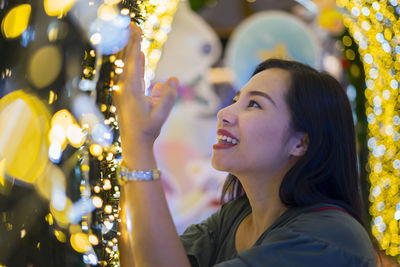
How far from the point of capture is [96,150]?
572 mm

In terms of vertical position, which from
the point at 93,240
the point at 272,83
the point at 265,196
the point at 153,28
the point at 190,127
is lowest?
the point at 190,127

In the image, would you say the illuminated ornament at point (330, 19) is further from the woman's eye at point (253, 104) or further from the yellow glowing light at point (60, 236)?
the yellow glowing light at point (60, 236)

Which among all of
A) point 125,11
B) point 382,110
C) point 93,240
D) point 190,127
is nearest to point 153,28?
point 125,11

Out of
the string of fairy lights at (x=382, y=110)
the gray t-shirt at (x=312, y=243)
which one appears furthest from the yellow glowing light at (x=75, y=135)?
the string of fairy lights at (x=382, y=110)

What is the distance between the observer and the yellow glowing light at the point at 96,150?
566 millimetres

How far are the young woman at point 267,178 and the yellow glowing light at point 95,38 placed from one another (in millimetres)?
52

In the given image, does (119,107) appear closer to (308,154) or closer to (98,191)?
(98,191)

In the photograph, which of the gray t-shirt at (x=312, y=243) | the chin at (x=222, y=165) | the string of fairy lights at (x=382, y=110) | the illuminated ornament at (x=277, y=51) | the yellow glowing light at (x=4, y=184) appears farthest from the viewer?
the illuminated ornament at (x=277, y=51)

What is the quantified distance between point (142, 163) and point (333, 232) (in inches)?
13.0

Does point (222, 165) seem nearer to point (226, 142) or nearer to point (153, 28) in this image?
point (226, 142)

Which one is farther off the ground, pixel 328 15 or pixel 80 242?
pixel 328 15

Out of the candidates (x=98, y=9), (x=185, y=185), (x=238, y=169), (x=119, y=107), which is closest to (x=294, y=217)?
(x=238, y=169)

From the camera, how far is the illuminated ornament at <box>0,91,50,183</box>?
50cm

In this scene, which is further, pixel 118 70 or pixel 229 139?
pixel 229 139
